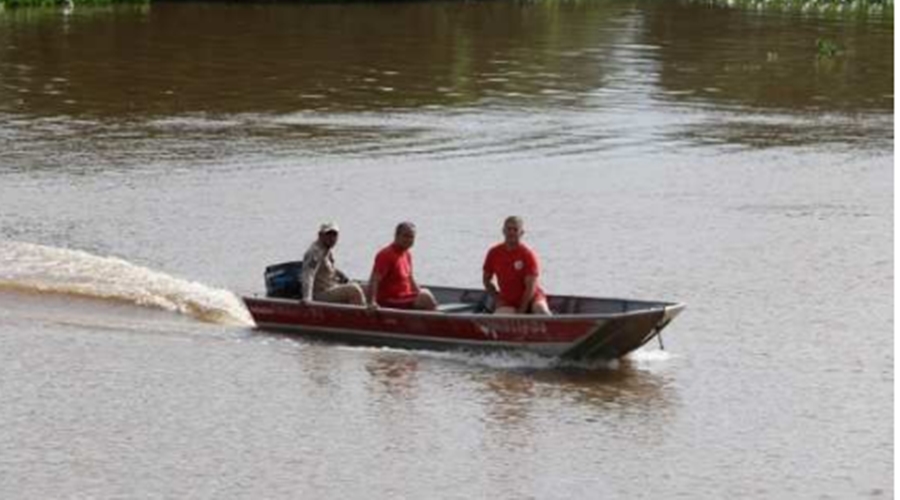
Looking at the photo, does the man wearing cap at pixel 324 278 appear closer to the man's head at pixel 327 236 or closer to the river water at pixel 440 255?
the man's head at pixel 327 236

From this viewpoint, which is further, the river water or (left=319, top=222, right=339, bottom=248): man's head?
(left=319, top=222, right=339, bottom=248): man's head

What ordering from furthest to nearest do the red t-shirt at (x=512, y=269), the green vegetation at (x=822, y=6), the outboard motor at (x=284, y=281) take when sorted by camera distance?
the green vegetation at (x=822, y=6) → the outboard motor at (x=284, y=281) → the red t-shirt at (x=512, y=269)

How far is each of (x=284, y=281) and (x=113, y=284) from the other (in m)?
2.44

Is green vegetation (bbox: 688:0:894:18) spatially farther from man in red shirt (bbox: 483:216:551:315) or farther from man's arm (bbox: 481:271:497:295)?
man in red shirt (bbox: 483:216:551:315)

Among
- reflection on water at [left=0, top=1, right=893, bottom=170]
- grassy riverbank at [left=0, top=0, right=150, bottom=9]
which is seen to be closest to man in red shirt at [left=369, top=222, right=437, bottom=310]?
reflection on water at [left=0, top=1, right=893, bottom=170]

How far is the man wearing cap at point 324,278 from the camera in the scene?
1900 cm

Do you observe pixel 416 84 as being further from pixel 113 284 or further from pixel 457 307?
pixel 457 307

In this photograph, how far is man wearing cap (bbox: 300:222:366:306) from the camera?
62.3 feet

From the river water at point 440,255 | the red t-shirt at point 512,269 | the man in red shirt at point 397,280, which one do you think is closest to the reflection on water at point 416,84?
the river water at point 440,255

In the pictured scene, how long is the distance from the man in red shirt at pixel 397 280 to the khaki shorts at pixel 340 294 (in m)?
0.30

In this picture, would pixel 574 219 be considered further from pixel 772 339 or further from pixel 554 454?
pixel 554 454

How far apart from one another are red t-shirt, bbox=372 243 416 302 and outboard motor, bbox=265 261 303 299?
1029mm

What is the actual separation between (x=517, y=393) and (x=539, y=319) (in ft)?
2.51

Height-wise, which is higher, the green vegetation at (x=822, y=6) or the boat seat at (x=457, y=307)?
the green vegetation at (x=822, y=6)
